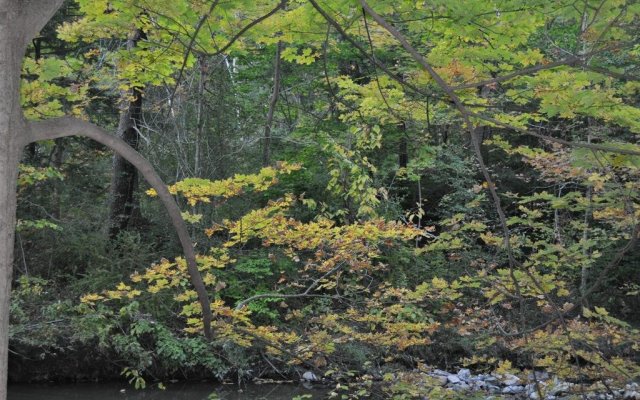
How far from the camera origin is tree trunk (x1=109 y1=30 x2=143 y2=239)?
11.1 meters

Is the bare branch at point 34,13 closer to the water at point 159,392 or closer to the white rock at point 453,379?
the water at point 159,392

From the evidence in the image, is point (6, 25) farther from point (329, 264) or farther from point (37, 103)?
point (329, 264)

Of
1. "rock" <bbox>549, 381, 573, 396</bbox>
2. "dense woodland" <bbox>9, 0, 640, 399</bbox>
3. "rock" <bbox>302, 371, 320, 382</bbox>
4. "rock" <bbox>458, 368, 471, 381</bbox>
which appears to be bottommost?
"rock" <bbox>302, 371, 320, 382</bbox>

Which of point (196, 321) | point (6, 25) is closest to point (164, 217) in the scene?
point (196, 321)

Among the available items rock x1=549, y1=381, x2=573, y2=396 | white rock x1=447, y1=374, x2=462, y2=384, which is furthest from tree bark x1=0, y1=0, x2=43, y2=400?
white rock x1=447, y1=374, x2=462, y2=384

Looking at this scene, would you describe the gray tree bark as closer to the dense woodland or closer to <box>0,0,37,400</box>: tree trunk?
→ <box>0,0,37,400</box>: tree trunk

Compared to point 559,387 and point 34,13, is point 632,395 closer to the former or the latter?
point 559,387

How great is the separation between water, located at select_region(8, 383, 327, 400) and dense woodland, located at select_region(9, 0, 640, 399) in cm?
25

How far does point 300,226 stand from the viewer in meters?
5.78

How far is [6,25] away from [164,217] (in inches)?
404

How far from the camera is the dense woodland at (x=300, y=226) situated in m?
5.24

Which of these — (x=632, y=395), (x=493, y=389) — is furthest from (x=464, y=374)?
(x=632, y=395)

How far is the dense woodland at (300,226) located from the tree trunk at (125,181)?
46mm

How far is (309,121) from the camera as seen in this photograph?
12328 mm
